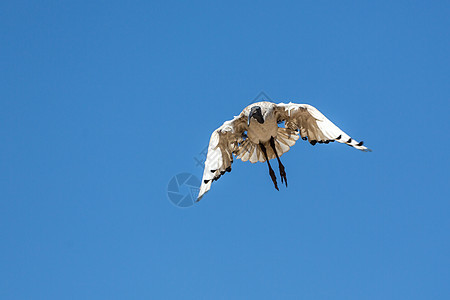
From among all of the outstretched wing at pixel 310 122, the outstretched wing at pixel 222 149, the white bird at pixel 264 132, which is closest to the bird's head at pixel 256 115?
the white bird at pixel 264 132

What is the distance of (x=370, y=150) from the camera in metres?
17.8

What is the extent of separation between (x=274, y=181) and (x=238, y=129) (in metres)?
2.27

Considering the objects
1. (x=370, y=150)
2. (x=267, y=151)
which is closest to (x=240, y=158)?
(x=267, y=151)

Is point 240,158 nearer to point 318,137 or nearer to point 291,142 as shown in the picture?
point 291,142

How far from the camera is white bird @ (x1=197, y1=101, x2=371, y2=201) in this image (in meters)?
19.3

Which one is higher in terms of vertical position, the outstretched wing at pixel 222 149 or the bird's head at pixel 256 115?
the bird's head at pixel 256 115

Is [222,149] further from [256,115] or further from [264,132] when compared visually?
[264,132]

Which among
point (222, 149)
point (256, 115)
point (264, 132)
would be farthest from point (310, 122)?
point (222, 149)

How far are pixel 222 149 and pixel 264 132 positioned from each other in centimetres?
197

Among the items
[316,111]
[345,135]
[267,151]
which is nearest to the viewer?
[345,135]

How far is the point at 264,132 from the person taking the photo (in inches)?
829

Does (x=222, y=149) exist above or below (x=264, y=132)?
below

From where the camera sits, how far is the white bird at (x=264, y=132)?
1928 cm

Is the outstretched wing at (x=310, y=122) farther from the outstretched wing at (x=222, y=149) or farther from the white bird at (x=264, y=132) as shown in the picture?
the outstretched wing at (x=222, y=149)
